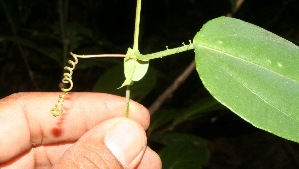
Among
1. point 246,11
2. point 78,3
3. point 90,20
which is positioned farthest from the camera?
point 78,3

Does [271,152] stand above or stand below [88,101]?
below

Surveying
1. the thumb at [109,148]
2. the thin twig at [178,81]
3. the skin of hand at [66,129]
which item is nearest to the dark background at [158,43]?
the thin twig at [178,81]

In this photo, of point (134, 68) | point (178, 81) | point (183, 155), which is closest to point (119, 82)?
point (178, 81)

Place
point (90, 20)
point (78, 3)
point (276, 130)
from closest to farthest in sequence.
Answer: point (276, 130) → point (90, 20) → point (78, 3)

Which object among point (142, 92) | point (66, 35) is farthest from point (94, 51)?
point (142, 92)

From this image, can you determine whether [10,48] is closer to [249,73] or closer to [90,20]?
[90,20]

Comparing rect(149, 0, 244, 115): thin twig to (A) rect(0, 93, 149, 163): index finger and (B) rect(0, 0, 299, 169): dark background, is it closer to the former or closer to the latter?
(A) rect(0, 93, 149, 163): index finger

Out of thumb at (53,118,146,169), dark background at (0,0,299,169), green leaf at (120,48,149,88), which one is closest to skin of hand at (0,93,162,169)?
thumb at (53,118,146,169)

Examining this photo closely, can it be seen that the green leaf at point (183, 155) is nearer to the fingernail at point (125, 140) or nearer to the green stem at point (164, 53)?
the fingernail at point (125, 140)
